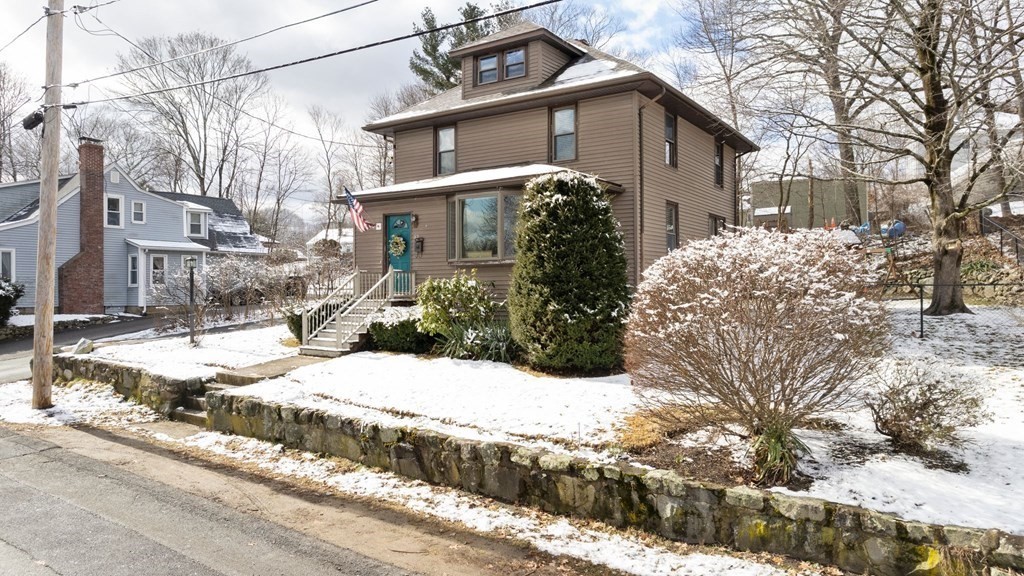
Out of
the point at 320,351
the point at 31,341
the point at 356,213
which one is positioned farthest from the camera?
the point at 31,341

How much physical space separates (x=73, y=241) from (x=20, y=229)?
1667 millimetres

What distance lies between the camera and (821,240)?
5.13 meters

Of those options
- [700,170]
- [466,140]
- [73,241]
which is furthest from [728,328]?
[73,241]

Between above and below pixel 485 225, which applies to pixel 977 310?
below

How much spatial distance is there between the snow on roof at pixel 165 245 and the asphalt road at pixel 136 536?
69.8 ft

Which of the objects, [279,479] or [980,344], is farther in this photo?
[980,344]

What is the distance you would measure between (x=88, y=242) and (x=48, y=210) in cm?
1684

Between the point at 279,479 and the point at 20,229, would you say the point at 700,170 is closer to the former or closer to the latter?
the point at 279,479

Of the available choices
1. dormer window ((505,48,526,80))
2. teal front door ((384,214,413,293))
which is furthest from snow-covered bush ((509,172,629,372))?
dormer window ((505,48,526,80))

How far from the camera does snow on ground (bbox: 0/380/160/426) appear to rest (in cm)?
906

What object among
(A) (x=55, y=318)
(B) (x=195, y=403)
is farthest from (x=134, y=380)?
(A) (x=55, y=318)

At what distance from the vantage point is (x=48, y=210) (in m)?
9.49

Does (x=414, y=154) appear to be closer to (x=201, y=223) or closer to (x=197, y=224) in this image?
(x=201, y=223)

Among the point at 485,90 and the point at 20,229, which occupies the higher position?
the point at 485,90
